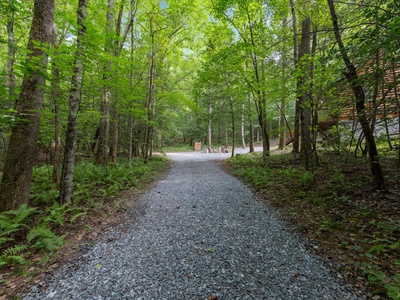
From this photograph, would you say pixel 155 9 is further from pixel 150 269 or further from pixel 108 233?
pixel 150 269

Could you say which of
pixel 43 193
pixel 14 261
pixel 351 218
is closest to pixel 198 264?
pixel 14 261

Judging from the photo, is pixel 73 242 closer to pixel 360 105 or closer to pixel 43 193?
pixel 43 193

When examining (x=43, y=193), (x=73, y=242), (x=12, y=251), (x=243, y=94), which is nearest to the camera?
(x=12, y=251)

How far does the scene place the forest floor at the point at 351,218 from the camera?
2104mm

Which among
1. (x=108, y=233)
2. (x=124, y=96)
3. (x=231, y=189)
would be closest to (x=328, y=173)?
(x=231, y=189)

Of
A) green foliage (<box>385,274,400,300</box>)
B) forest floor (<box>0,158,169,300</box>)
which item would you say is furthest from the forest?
forest floor (<box>0,158,169,300</box>)

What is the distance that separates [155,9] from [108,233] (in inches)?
404

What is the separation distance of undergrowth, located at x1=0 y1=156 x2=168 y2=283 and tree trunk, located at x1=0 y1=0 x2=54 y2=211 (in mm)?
399

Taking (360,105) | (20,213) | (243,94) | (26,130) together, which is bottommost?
(20,213)

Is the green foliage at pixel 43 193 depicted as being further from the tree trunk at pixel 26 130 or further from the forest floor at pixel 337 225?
the forest floor at pixel 337 225

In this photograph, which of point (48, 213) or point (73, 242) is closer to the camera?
point (73, 242)

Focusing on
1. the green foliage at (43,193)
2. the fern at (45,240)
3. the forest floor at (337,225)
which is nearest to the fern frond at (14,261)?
the forest floor at (337,225)

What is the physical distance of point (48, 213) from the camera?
12.5 feet

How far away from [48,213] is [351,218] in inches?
246
